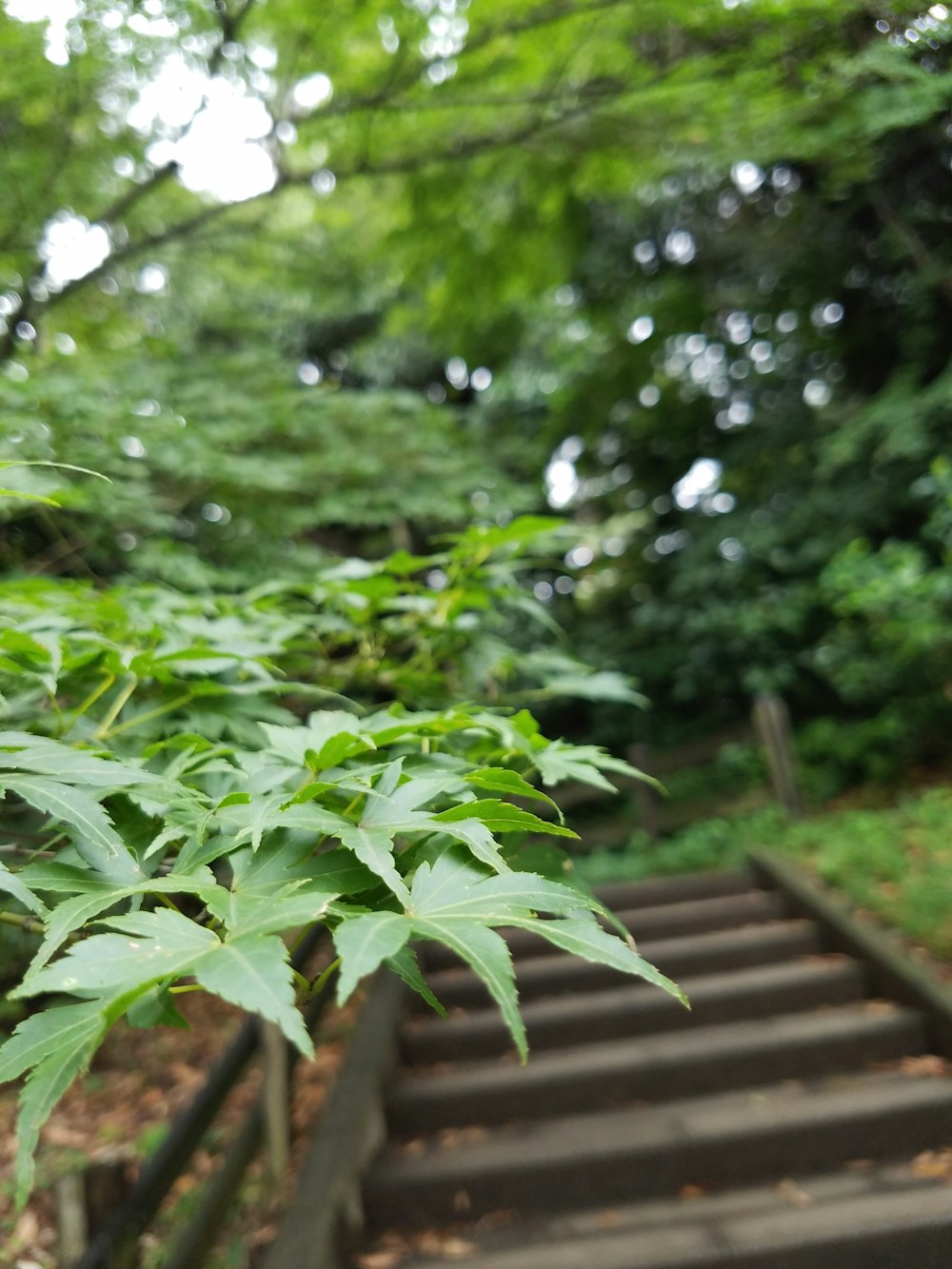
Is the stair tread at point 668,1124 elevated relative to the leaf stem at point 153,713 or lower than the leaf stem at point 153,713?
lower

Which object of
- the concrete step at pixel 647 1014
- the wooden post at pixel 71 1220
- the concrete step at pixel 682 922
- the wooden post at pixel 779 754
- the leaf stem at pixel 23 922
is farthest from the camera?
the wooden post at pixel 779 754

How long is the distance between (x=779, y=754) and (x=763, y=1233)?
3.70 meters

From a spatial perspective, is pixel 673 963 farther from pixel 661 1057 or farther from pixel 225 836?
pixel 225 836

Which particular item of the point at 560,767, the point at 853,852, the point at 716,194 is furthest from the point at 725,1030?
the point at 716,194

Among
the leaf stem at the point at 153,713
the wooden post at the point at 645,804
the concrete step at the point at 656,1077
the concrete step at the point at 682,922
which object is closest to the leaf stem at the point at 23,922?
the leaf stem at the point at 153,713

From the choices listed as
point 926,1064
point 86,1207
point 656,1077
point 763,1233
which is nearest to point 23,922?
point 86,1207

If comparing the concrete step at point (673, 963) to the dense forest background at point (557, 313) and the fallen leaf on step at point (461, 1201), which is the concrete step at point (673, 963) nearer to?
the fallen leaf on step at point (461, 1201)

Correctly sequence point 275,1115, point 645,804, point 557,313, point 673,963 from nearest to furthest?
point 275,1115, point 673,963, point 645,804, point 557,313

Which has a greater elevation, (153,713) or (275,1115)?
(153,713)

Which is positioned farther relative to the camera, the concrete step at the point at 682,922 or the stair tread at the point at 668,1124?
the concrete step at the point at 682,922

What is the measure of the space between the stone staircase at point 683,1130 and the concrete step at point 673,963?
0.01m

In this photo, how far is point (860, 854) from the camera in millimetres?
4090

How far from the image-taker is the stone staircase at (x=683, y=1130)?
7.50 feet

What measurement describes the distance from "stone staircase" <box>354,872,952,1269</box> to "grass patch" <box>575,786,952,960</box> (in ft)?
1.23
